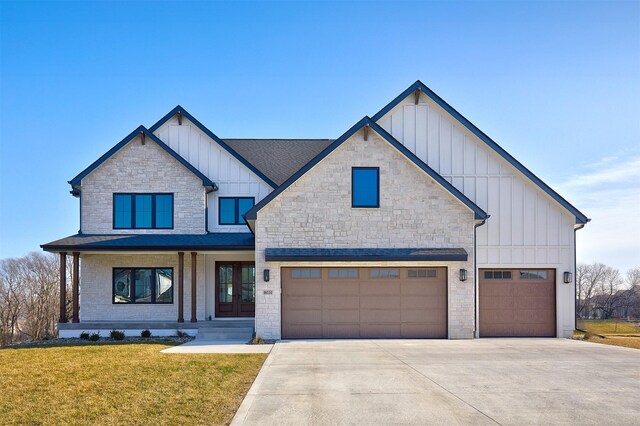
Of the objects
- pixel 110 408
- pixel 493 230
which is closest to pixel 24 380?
pixel 110 408

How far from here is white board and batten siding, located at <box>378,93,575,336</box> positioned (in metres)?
18.5

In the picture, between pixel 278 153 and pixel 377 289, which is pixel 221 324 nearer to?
pixel 377 289

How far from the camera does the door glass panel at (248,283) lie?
69.1 feet

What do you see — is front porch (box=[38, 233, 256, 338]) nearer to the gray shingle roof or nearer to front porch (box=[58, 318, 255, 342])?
front porch (box=[58, 318, 255, 342])

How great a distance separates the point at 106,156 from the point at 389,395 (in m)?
16.0

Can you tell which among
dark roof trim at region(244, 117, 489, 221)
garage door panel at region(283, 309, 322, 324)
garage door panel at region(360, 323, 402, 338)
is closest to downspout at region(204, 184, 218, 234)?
dark roof trim at region(244, 117, 489, 221)

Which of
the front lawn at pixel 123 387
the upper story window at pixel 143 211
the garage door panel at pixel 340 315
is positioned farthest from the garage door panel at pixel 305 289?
the upper story window at pixel 143 211

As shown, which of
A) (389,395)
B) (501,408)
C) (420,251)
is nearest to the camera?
(501,408)

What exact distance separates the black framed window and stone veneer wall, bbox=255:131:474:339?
18.4 feet

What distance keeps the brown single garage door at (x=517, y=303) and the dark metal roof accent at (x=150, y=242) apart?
8.59 m

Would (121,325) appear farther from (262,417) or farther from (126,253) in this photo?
(262,417)

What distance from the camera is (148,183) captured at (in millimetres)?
20891

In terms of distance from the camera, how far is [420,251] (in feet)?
56.7

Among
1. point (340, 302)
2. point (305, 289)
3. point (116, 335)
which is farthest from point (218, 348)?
point (116, 335)
